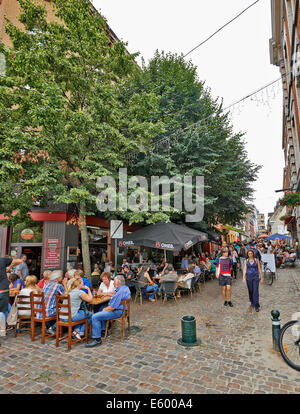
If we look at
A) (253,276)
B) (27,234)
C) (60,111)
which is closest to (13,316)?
(60,111)

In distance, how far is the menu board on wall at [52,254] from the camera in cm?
1147

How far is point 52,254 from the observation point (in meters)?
11.6

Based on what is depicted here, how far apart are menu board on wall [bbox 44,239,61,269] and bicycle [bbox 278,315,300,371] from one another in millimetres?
10306

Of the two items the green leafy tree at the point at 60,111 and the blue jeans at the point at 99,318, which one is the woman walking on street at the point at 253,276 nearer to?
the blue jeans at the point at 99,318

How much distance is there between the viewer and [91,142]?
941cm

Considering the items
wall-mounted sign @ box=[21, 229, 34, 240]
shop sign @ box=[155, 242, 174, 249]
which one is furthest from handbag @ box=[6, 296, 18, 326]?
wall-mounted sign @ box=[21, 229, 34, 240]

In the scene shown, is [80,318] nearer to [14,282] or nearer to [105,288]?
[105,288]

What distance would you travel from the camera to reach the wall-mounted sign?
Answer: 39.2 ft

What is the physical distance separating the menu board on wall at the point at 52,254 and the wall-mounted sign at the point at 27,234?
1.08 metres

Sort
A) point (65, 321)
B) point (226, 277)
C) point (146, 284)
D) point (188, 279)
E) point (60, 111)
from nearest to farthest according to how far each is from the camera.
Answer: point (65, 321), point (60, 111), point (226, 277), point (146, 284), point (188, 279)

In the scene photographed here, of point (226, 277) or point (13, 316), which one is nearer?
point (13, 316)

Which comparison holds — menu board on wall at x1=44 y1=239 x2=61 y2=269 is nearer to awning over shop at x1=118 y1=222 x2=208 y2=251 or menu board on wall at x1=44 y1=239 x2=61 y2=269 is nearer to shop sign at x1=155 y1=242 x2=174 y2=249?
awning over shop at x1=118 y1=222 x2=208 y2=251

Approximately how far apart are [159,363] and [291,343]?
7.47ft

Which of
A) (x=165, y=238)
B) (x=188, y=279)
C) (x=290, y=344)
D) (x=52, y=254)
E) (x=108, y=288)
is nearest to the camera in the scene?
(x=290, y=344)
